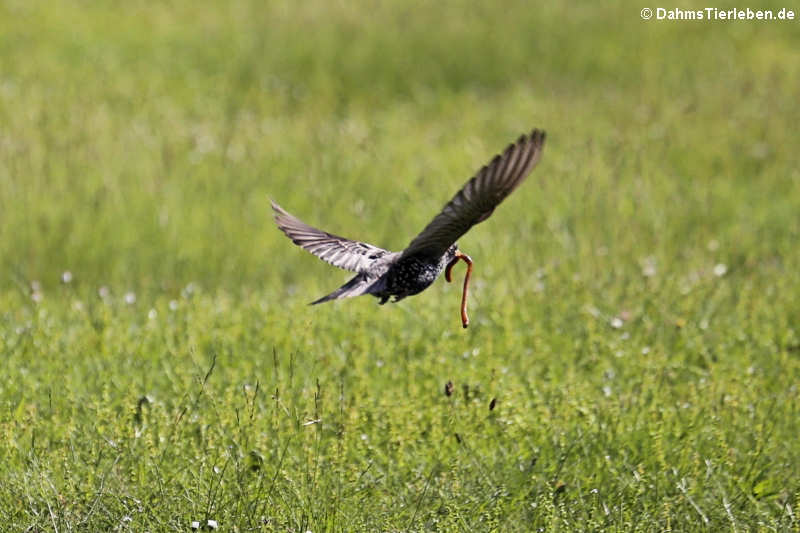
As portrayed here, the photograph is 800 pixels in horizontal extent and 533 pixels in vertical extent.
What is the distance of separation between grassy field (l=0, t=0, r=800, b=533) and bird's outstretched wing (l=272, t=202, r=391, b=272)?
57 cm

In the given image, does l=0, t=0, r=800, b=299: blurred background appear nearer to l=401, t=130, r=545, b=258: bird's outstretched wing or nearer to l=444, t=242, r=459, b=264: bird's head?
l=444, t=242, r=459, b=264: bird's head

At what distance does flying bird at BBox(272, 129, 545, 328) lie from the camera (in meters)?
2.88

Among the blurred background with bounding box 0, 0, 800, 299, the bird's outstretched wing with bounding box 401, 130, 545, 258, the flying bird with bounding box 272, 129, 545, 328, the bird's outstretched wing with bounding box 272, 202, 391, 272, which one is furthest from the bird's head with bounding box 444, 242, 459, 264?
the blurred background with bounding box 0, 0, 800, 299

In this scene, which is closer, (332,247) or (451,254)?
(451,254)

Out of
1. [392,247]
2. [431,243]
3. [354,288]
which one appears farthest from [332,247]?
[392,247]

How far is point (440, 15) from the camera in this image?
1202 cm

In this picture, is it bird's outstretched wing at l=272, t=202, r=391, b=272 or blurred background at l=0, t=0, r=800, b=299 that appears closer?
bird's outstretched wing at l=272, t=202, r=391, b=272

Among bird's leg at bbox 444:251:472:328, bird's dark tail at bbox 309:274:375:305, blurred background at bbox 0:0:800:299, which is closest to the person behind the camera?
bird's leg at bbox 444:251:472:328

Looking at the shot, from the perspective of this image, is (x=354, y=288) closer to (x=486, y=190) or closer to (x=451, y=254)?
(x=451, y=254)

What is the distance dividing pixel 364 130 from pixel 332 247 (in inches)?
213

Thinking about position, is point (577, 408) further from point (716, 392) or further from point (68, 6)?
point (68, 6)

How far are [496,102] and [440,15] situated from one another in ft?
6.96

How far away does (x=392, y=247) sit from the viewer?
23.4ft

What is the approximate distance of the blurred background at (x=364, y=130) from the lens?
7.04 m
